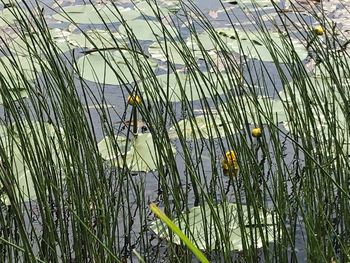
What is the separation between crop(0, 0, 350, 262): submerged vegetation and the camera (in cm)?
137

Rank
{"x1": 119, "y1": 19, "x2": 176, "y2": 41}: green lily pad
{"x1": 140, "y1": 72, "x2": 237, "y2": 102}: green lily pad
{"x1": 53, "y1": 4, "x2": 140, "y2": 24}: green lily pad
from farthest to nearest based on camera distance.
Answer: {"x1": 53, "y1": 4, "x2": 140, "y2": 24}: green lily pad < {"x1": 119, "y1": 19, "x2": 176, "y2": 41}: green lily pad < {"x1": 140, "y1": 72, "x2": 237, "y2": 102}: green lily pad

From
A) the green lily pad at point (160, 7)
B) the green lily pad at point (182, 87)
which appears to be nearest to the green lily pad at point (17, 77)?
the green lily pad at point (182, 87)

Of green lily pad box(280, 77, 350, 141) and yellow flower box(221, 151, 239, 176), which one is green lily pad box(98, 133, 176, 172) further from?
green lily pad box(280, 77, 350, 141)

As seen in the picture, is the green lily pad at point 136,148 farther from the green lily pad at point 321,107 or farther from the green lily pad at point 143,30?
the green lily pad at point 143,30

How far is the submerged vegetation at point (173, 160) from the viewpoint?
1.37 meters

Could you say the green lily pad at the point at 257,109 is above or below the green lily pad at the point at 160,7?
below

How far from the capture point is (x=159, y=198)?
2.07m

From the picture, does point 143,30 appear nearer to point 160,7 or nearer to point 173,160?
point 160,7

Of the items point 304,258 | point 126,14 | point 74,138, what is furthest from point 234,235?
point 126,14

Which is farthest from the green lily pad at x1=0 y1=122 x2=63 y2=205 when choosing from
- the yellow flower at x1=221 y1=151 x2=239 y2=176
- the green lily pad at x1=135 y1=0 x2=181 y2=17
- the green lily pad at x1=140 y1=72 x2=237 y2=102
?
the green lily pad at x1=135 y1=0 x2=181 y2=17

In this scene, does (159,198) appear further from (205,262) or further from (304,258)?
(205,262)

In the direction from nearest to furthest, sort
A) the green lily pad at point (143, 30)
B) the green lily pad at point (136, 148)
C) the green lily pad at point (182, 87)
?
the green lily pad at point (182, 87) → the green lily pad at point (136, 148) → the green lily pad at point (143, 30)

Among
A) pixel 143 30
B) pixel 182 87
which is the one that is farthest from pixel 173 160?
pixel 143 30

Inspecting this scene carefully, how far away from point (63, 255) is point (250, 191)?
41 cm
